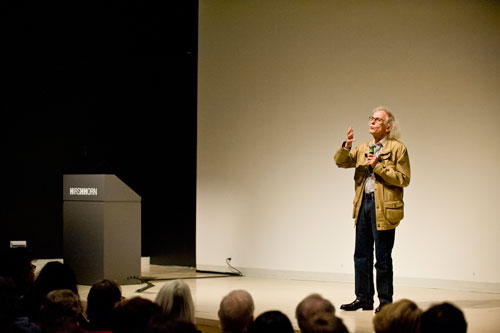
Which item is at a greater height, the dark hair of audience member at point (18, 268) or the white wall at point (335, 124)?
the white wall at point (335, 124)

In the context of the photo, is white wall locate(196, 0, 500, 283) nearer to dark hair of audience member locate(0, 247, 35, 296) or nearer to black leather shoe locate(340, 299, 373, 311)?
black leather shoe locate(340, 299, 373, 311)

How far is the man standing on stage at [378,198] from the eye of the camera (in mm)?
4219

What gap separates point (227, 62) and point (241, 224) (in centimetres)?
167

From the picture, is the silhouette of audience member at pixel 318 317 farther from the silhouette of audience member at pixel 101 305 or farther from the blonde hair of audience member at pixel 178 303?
the silhouette of audience member at pixel 101 305

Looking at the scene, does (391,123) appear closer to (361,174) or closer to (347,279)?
(361,174)

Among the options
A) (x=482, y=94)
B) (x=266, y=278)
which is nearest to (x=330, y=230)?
(x=266, y=278)

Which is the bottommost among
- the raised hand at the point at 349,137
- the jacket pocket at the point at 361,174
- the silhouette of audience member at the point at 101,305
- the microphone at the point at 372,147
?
the silhouette of audience member at the point at 101,305

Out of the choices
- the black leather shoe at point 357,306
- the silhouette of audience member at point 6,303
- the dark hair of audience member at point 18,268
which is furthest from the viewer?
the black leather shoe at point 357,306

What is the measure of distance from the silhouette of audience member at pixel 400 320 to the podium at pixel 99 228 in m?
3.74

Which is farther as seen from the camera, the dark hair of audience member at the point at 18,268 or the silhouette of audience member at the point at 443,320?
the dark hair of audience member at the point at 18,268

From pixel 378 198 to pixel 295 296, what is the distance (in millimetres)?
1320

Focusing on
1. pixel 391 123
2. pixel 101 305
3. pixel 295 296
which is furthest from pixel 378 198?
pixel 101 305

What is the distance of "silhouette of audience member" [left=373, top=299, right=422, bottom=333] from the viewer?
7.18ft

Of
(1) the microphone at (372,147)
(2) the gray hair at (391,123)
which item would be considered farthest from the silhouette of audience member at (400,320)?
(2) the gray hair at (391,123)
